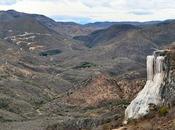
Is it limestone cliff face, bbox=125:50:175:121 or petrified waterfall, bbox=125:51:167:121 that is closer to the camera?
limestone cliff face, bbox=125:50:175:121

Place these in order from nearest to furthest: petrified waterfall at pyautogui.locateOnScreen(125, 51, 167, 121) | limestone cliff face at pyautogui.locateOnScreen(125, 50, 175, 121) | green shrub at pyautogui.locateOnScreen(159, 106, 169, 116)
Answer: green shrub at pyautogui.locateOnScreen(159, 106, 169, 116) < limestone cliff face at pyautogui.locateOnScreen(125, 50, 175, 121) < petrified waterfall at pyautogui.locateOnScreen(125, 51, 167, 121)

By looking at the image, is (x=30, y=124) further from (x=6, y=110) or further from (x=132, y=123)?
(x=132, y=123)

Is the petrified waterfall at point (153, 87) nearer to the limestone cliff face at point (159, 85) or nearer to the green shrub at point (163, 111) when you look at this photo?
the limestone cliff face at point (159, 85)

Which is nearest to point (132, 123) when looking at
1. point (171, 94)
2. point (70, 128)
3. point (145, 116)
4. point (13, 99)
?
point (145, 116)

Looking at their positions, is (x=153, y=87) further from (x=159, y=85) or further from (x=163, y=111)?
(x=163, y=111)

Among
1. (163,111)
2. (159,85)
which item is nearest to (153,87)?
(159,85)

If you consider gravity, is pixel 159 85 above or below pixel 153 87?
above

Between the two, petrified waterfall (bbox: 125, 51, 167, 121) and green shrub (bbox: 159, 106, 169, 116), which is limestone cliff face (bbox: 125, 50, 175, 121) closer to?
petrified waterfall (bbox: 125, 51, 167, 121)

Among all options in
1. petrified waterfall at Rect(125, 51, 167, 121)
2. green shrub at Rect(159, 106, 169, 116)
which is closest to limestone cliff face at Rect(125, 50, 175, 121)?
petrified waterfall at Rect(125, 51, 167, 121)
